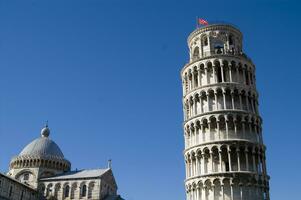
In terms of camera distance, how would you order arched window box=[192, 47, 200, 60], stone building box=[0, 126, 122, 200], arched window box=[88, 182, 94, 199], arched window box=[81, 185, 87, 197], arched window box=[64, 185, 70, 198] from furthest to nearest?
arched window box=[64, 185, 70, 198]
arched window box=[81, 185, 87, 197]
arched window box=[88, 182, 94, 199]
stone building box=[0, 126, 122, 200]
arched window box=[192, 47, 200, 60]

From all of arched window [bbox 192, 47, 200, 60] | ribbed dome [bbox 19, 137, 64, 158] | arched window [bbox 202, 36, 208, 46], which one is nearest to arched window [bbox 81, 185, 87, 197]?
ribbed dome [bbox 19, 137, 64, 158]

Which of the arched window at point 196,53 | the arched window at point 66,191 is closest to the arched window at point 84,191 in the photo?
the arched window at point 66,191

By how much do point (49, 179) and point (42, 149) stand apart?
22.4 ft

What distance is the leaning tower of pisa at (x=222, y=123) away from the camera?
34.2 m

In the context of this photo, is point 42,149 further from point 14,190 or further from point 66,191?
point 14,190

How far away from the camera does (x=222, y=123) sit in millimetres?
36625

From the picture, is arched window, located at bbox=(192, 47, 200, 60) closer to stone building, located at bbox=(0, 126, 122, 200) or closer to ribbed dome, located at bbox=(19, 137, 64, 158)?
stone building, located at bbox=(0, 126, 122, 200)

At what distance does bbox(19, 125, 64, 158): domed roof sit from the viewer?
59.2 m

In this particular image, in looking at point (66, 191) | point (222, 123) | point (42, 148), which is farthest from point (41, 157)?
point (222, 123)

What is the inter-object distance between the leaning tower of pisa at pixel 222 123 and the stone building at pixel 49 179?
19897 mm

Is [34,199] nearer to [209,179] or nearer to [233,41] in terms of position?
[209,179]

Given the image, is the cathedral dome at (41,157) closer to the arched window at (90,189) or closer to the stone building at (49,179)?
the stone building at (49,179)

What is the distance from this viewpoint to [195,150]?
36375mm

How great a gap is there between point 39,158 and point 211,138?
1284 inches
